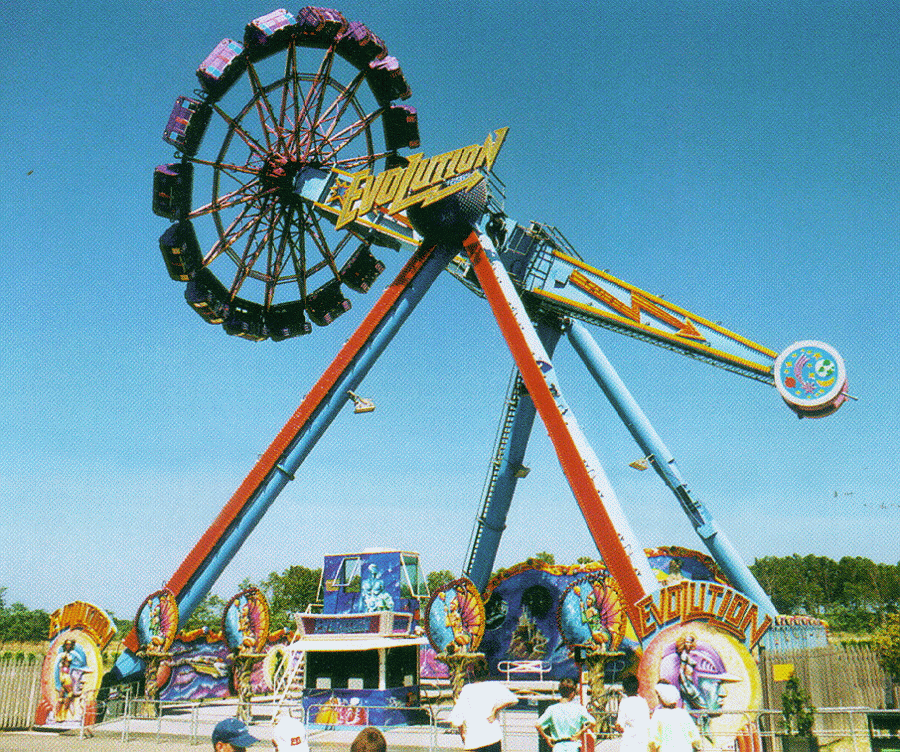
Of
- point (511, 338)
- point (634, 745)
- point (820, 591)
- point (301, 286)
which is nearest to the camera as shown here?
point (634, 745)

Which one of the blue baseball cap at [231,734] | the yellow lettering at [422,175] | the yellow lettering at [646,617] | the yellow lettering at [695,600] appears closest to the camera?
the blue baseball cap at [231,734]

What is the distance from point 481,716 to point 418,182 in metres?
18.5

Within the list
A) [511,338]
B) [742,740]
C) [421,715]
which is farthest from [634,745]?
[421,715]

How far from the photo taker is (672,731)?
20.5ft

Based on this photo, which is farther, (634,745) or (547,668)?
(547,668)

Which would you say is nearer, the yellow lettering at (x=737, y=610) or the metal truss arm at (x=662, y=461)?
the yellow lettering at (x=737, y=610)

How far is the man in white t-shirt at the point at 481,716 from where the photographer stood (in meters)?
5.29

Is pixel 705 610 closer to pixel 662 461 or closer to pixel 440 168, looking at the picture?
pixel 662 461

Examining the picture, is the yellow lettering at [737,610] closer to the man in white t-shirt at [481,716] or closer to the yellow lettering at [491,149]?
the man in white t-shirt at [481,716]

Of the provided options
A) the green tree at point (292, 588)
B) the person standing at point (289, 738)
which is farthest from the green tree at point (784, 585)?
the person standing at point (289, 738)

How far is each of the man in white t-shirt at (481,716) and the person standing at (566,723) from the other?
160cm

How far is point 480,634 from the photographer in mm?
18875

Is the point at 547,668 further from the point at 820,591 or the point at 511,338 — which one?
the point at 820,591

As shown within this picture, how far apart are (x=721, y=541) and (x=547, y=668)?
667cm
